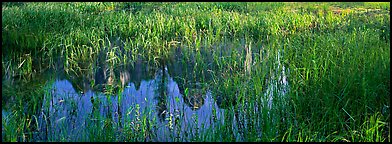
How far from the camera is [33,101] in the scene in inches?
152

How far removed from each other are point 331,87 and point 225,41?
359 centimetres

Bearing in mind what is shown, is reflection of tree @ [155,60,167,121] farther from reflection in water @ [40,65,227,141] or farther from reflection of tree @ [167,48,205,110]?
reflection of tree @ [167,48,205,110]

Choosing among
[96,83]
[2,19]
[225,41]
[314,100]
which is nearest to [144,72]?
[96,83]

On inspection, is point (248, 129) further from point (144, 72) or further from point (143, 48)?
point (143, 48)

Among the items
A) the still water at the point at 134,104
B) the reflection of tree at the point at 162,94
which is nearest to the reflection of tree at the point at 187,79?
the still water at the point at 134,104

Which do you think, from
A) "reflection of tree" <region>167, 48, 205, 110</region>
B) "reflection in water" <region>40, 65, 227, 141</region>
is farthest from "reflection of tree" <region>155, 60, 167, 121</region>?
"reflection of tree" <region>167, 48, 205, 110</region>

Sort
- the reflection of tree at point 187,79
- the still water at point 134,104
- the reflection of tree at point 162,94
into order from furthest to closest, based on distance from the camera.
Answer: the reflection of tree at point 187,79
the reflection of tree at point 162,94
the still water at point 134,104

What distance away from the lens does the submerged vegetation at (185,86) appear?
3176mm

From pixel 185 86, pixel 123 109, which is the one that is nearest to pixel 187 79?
pixel 185 86

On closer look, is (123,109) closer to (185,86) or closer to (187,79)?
(185,86)

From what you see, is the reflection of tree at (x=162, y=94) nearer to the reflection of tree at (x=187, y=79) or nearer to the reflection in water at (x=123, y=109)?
the reflection in water at (x=123, y=109)

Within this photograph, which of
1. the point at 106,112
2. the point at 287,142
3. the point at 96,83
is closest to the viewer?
the point at 287,142

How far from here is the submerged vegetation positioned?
3.18m

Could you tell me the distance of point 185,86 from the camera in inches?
185
